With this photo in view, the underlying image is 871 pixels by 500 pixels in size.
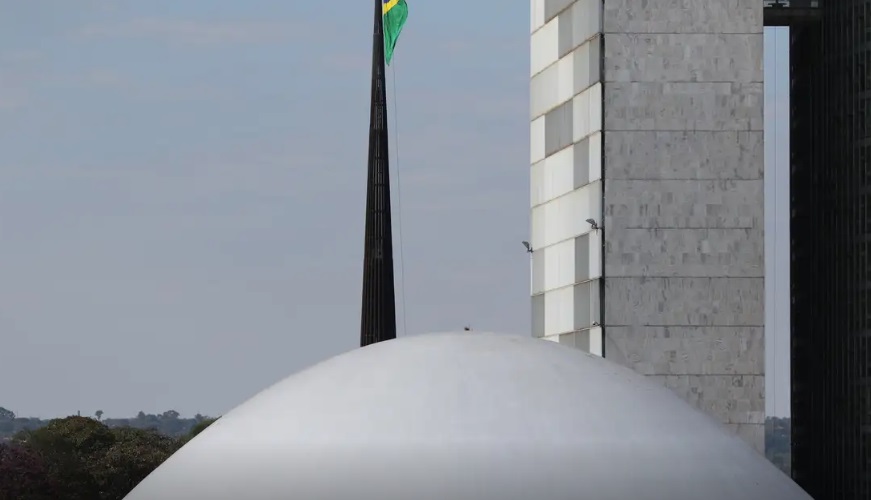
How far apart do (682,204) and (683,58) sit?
665 cm

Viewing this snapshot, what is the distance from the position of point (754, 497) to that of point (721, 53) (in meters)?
63.0

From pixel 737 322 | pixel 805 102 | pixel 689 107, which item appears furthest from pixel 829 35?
pixel 737 322

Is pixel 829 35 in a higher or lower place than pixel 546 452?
higher

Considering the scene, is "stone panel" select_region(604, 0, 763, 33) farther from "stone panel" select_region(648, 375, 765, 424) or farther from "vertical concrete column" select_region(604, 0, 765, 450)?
"stone panel" select_region(648, 375, 765, 424)

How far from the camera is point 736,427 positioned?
3216 inches

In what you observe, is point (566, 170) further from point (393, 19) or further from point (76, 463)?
point (76, 463)

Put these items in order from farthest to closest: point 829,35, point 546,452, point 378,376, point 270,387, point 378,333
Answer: point 829,35 → point 378,333 → point 270,387 → point 378,376 → point 546,452

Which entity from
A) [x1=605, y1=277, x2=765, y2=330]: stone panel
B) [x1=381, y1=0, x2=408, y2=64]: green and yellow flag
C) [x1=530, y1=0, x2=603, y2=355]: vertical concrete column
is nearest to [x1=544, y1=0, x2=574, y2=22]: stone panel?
[x1=530, y1=0, x2=603, y2=355]: vertical concrete column

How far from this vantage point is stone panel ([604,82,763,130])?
8244 centimetres

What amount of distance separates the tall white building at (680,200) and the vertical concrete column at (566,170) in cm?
18

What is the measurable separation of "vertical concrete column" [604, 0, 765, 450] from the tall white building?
0.05 m

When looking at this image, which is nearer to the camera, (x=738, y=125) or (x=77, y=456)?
(x=738, y=125)

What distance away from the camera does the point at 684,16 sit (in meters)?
82.6

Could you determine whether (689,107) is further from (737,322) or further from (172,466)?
(172,466)
